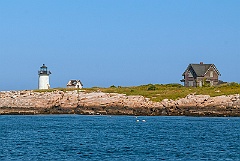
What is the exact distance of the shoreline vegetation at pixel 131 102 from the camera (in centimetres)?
9381

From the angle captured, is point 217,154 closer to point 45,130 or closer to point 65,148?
point 65,148

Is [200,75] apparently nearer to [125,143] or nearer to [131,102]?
[131,102]

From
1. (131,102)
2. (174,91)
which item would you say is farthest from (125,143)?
(174,91)

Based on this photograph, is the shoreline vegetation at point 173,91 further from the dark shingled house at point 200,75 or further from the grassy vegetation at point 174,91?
the dark shingled house at point 200,75

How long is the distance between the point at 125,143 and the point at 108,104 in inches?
2014

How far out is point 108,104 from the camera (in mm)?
102562

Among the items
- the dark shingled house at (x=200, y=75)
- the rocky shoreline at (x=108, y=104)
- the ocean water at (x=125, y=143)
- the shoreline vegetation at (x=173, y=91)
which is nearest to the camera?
the ocean water at (x=125, y=143)

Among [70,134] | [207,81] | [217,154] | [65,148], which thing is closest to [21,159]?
[65,148]

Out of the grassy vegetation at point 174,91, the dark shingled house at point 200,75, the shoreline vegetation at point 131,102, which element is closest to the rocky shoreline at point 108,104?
the shoreline vegetation at point 131,102

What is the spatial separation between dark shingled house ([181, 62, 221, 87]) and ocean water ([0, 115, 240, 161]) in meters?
49.6

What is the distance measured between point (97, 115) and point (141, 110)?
26.3 feet

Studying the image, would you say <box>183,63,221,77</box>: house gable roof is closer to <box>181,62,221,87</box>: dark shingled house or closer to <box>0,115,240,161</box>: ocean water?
<box>181,62,221,87</box>: dark shingled house

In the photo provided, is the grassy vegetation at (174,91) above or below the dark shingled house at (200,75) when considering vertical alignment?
below

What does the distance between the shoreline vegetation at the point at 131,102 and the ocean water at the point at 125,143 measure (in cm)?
1857
